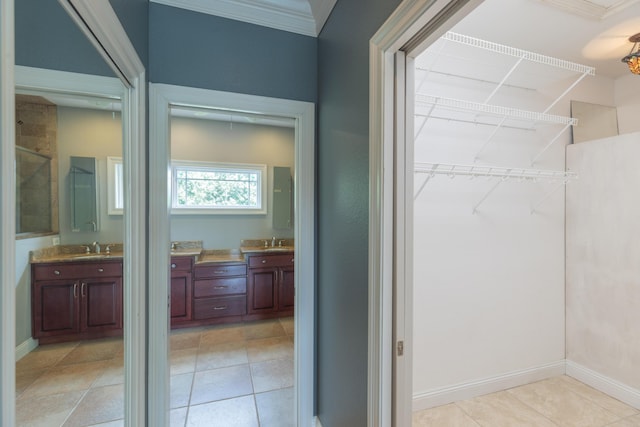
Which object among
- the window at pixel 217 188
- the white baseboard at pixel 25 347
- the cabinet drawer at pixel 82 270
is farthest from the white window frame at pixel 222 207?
the white baseboard at pixel 25 347

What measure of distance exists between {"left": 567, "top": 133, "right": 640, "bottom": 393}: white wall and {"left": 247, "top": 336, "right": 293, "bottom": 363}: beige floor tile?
8.73 feet

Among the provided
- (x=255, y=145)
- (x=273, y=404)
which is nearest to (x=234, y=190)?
(x=255, y=145)

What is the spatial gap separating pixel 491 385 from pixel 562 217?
1.59 m

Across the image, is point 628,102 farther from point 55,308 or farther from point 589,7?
point 55,308

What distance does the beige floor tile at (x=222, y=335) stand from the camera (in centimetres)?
305

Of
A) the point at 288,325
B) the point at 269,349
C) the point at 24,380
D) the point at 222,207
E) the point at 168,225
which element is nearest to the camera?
the point at 24,380

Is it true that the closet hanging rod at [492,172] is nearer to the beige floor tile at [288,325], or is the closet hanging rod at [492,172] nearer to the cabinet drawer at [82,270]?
the cabinet drawer at [82,270]

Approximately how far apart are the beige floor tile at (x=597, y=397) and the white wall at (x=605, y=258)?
0.52 ft

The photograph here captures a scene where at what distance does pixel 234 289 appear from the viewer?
11.3 ft

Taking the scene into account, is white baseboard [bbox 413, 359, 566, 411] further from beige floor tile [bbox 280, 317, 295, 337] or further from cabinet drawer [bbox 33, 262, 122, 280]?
cabinet drawer [bbox 33, 262, 122, 280]

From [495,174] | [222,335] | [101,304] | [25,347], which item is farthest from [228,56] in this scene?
[222,335]

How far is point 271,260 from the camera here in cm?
357

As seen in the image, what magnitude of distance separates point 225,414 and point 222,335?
137 cm

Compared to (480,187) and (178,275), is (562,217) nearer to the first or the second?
(480,187)
